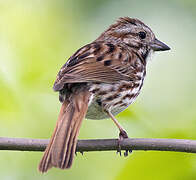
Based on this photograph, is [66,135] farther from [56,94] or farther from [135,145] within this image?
[56,94]

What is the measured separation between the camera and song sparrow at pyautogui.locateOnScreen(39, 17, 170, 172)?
129 inches

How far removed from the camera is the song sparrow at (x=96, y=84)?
3.28 metres

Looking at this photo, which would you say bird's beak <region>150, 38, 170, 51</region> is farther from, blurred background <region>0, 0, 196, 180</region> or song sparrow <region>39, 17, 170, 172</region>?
blurred background <region>0, 0, 196, 180</region>

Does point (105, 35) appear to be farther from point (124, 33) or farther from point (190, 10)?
point (190, 10)

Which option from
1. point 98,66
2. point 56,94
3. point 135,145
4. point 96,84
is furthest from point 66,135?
point 56,94

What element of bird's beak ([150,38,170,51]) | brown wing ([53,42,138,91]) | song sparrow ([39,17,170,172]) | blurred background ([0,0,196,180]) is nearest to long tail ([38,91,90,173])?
song sparrow ([39,17,170,172])

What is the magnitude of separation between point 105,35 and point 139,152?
209 centimetres

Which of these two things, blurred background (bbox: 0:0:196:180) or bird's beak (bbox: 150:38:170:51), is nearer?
blurred background (bbox: 0:0:196:180)

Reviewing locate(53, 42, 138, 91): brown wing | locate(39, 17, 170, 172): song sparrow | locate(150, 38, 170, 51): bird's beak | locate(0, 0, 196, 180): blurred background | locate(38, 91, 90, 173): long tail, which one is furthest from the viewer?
locate(150, 38, 170, 51): bird's beak

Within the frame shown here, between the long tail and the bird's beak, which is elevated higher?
the bird's beak

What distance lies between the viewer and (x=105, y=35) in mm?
5371

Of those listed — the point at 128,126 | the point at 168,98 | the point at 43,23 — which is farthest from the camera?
the point at 43,23

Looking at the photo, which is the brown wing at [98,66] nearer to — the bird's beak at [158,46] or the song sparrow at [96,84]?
the song sparrow at [96,84]

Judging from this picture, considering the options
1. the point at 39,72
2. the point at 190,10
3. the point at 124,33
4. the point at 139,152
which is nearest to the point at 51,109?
the point at 39,72
